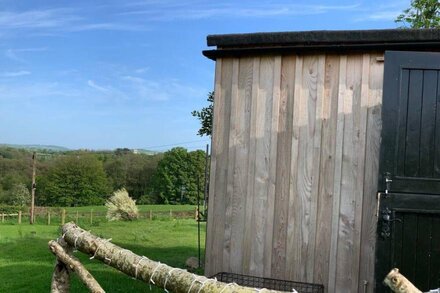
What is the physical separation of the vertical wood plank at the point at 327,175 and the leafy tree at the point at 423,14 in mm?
7715

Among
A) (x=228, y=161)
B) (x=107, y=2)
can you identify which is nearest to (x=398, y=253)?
(x=228, y=161)

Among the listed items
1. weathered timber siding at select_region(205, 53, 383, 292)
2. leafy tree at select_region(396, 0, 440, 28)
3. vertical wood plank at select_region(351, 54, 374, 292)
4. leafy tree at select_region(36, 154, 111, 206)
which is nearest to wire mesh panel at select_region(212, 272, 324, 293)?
weathered timber siding at select_region(205, 53, 383, 292)

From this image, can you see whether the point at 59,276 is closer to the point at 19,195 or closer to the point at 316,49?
the point at 316,49

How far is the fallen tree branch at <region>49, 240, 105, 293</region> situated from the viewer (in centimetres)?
241

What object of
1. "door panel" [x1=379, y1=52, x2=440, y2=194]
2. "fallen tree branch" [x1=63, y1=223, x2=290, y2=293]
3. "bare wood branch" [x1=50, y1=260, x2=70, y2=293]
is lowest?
"bare wood branch" [x1=50, y1=260, x2=70, y2=293]

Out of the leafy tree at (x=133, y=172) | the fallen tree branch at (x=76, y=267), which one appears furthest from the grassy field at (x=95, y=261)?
the leafy tree at (x=133, y=172)

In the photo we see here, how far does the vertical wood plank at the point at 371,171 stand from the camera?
403cm

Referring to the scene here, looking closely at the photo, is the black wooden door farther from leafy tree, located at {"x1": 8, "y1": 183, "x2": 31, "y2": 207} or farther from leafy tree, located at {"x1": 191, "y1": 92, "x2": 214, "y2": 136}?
leafy tree, located at {"x1": 8, "y1": 183, "x2": 31, "y2": 207}

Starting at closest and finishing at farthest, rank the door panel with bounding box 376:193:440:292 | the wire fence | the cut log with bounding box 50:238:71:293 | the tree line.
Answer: the cut log with bounding box 50:238:71:293 < the door panel with bounding box 376:193:440:292 < the wire fence < the tree line

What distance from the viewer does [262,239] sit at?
4297 mm

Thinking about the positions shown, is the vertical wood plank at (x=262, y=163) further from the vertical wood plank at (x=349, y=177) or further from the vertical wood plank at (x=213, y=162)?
the vertical wood plank at (x=349, y=177)

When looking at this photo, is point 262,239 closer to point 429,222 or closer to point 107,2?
point 429,222

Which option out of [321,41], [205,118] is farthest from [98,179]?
[321,41]

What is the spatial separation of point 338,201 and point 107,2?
40.5 metres
